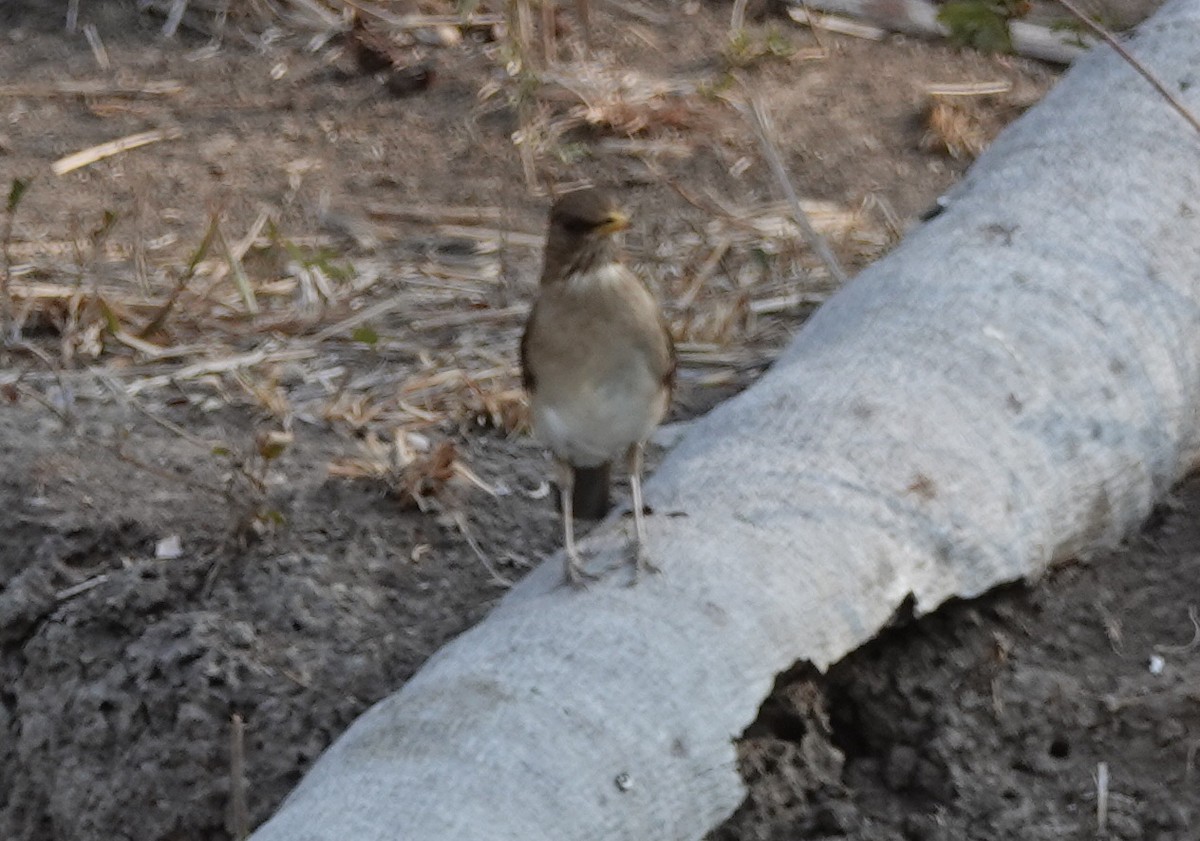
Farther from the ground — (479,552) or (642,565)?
(642,565)

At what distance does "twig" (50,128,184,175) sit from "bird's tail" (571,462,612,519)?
3119mm

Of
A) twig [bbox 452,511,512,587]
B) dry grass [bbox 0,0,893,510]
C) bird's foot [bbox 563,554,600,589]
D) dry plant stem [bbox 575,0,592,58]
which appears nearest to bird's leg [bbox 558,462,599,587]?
bird's foot [bbox 563,554,600,589]

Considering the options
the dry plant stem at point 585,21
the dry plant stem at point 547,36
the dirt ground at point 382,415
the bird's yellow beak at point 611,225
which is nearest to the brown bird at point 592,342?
the bird's yellow beak at point 611,225

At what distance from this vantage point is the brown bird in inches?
159

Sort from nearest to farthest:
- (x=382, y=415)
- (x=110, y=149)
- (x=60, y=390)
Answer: (x=382, y=415), (x=60, y=390), (x=110, y=149)

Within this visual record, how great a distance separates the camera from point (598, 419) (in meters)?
4.07

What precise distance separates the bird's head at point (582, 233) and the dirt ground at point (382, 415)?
686 millimetres

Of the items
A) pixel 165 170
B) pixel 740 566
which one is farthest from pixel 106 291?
pixel 740 566

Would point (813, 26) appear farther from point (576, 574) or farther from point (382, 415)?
point (576, 574)

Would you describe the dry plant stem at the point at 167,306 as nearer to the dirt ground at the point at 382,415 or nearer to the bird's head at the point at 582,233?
the dirt ground at the point at 382,415

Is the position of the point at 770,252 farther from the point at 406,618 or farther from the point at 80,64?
the point at 80,64

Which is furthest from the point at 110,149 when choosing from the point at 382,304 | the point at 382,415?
the point at 382,415

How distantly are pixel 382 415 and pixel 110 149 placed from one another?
2.37 meters

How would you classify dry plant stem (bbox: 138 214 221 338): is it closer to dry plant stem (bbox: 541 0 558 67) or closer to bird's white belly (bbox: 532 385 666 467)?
bird's white belly (bbox: 532 385 666 467)
